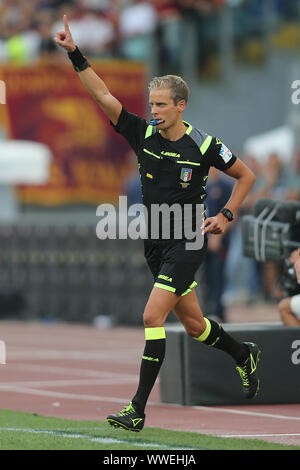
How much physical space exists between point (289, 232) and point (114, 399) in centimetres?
197

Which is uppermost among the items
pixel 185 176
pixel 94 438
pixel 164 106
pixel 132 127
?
pixel 164 106

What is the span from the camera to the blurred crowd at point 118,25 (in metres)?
25.4

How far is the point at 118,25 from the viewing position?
26469 millimetres

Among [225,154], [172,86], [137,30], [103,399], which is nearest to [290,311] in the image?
[103,399]

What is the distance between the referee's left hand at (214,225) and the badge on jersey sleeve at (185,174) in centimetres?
30

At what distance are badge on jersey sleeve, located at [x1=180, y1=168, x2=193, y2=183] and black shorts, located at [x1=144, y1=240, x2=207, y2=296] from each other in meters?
0.41

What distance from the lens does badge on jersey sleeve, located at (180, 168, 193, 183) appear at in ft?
28.3

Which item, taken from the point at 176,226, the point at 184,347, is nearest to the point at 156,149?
the point at 176,226

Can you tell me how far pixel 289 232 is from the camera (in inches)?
421

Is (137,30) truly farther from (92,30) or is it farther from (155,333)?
(155,333)

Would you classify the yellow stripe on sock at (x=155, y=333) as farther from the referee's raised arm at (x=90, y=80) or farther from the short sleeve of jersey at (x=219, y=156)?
the referee's raised arm at (x=90, y=80)

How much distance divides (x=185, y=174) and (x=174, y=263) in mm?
592

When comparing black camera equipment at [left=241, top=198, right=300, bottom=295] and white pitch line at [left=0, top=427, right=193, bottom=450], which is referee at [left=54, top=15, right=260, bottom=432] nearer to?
white pitch line at [left=0, top=427, right=193, bottom=450]
